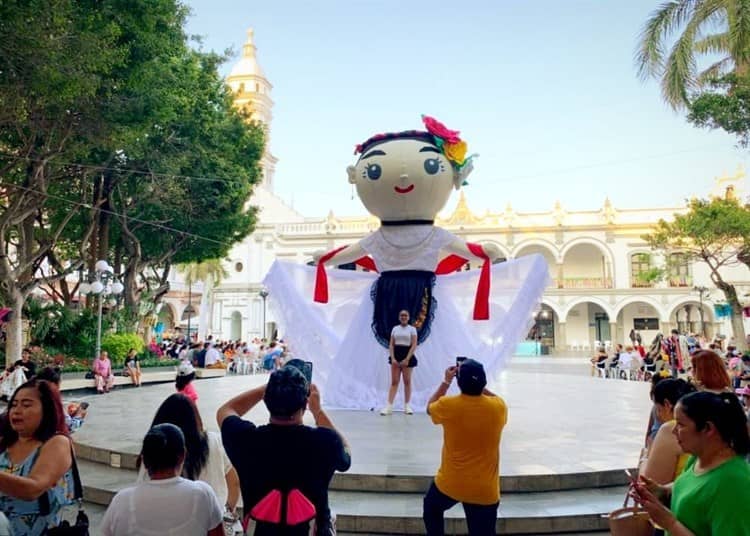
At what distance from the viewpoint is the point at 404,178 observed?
25.6 ft

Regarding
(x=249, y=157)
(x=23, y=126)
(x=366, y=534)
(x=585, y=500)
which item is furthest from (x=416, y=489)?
(x=249, y=157)

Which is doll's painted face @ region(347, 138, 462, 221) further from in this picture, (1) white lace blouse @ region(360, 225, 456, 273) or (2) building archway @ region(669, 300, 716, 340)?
(2) building archway @ region(669, 300, 716, 340)

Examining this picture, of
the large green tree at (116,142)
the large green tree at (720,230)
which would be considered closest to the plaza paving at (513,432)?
the large green tree at (116,142)

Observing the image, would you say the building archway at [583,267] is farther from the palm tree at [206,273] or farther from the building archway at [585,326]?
the palm tree at [206,273]

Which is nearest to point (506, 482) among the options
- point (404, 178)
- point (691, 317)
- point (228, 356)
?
point (404, 178)

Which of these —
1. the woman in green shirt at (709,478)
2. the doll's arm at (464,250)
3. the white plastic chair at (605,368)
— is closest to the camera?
the woman in green shirt at (709,478)

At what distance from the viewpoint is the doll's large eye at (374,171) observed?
7.93 meters

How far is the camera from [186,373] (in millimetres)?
3961

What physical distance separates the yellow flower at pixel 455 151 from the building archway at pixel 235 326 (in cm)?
3332

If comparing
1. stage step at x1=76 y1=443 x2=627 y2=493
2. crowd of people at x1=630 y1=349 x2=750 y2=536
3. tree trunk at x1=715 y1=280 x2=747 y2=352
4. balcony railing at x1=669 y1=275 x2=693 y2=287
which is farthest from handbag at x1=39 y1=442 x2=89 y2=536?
balcony railing at x1=669 y1=275 x2=693 y2=287

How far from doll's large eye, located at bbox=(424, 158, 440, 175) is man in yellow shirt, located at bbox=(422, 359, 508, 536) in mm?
5198

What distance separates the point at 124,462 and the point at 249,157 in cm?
1641

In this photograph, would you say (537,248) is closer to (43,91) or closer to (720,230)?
(720,230)

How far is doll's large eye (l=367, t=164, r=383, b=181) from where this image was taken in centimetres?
793
